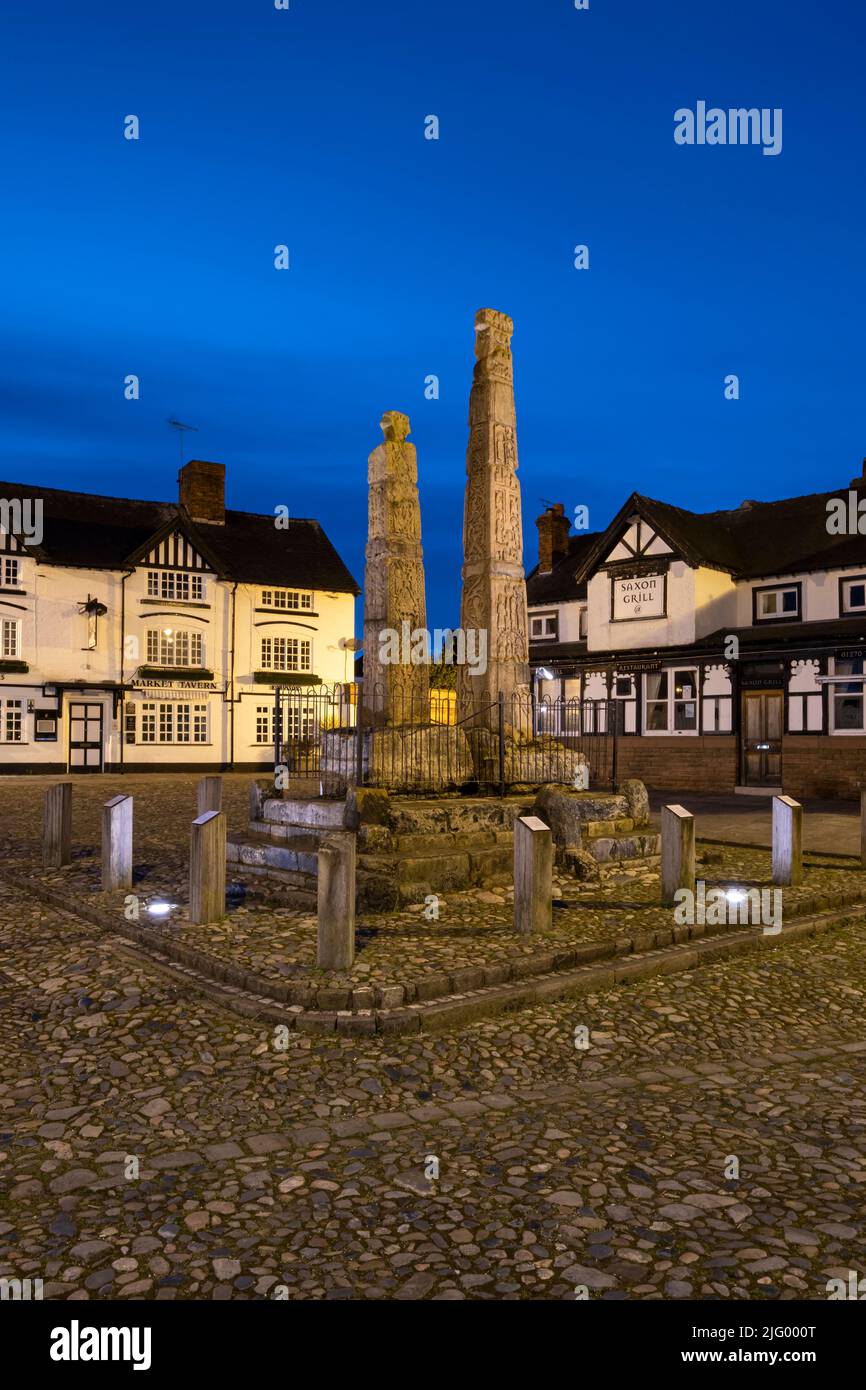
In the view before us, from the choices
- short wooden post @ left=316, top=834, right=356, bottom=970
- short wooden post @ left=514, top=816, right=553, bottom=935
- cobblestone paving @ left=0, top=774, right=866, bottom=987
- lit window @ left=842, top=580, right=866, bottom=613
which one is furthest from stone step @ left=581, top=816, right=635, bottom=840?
lit window @ left=842, top=580, right=866, bottom=613

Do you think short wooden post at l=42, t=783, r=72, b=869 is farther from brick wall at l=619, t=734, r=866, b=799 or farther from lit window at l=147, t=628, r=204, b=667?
lit window at l=147, t=628, r=204, b=667

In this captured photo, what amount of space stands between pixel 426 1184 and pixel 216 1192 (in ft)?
2.63

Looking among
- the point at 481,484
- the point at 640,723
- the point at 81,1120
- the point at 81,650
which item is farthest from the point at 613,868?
the point at 81,650

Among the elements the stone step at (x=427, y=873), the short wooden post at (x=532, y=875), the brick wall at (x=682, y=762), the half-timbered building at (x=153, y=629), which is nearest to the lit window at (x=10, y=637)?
the half-timbered building at (x=153, y=629)

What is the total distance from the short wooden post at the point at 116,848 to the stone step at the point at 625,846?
16.2ft

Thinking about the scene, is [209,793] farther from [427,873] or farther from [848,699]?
[848,699]

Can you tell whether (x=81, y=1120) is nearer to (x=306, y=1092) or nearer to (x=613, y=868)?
(x=306, y=1092)

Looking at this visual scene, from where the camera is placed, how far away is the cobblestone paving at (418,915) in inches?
275

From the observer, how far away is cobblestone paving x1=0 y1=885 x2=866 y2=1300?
3.19 metres

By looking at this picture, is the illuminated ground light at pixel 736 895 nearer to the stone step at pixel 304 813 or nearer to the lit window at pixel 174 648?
the stone step at pixel 304 813

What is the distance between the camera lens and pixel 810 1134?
432 cm

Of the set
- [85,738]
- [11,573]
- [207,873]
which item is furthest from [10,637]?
[207,873]

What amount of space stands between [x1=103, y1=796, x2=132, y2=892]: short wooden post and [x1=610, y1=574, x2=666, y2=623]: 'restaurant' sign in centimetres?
2132

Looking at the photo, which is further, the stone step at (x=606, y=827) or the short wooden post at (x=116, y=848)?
the stone step at (x=606, y=827)
